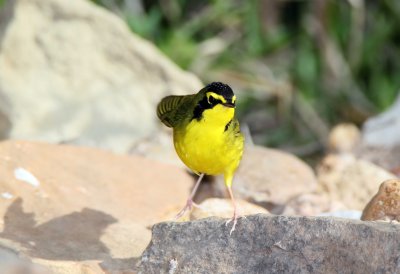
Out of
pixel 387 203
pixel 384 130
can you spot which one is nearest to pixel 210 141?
pixel 387 203

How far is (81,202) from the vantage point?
604 cm

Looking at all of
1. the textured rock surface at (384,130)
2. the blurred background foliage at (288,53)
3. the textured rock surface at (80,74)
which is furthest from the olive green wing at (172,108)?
the blurred background foliage at (288,53)

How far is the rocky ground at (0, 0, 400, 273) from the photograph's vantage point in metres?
4.42

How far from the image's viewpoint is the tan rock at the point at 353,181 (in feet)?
23.2

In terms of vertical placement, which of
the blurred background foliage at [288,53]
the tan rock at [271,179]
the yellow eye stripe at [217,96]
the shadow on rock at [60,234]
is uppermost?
the blurred background foliage at [288,53]

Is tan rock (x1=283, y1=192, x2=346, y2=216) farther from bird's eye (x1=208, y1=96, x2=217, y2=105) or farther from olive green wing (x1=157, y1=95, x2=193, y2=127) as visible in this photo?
bird's eye (x1=208, y1=96, x2=217, y2=105)

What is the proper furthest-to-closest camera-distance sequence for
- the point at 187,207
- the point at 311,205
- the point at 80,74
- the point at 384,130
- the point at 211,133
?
the point at 80,74 → the point at 384,130 → the point at 311,205 → the point at 187,207 → the point at 211,133

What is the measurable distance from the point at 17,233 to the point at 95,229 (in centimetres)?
54

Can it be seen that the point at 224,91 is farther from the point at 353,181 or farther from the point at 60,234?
the point at 353,181

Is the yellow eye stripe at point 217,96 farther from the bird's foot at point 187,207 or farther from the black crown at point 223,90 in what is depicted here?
the bird's foot at point 187,207

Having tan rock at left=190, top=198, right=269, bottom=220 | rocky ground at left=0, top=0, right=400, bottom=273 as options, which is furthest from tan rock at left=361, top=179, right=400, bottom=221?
tan rock at left=190, top=198, right=269, bottom=220

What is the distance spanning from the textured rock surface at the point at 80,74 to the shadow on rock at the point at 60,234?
2.89 metres

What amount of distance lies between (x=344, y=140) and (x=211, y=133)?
14.7ft

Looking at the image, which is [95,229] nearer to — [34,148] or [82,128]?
[34,148]
